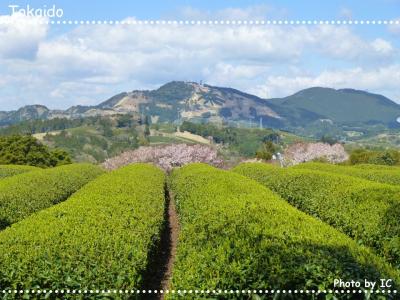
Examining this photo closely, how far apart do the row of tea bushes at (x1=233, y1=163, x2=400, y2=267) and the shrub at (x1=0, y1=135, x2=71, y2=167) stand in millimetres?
43437

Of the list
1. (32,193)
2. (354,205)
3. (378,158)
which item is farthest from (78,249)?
(378,158)

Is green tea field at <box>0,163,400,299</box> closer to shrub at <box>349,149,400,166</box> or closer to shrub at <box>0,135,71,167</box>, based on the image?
shrub at <box>349,149,400,166</box>

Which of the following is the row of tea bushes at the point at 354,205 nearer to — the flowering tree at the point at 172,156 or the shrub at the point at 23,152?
the flowering tree at the point at 172,156

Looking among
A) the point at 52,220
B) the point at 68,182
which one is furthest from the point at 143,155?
the point at 52,220

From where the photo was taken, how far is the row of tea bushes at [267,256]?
6230mm

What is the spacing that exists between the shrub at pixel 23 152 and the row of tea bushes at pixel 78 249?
48131mm

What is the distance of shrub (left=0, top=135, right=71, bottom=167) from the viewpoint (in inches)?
2264

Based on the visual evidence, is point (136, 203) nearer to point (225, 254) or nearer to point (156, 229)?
point (156, 229)

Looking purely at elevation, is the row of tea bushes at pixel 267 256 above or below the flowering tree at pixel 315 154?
above

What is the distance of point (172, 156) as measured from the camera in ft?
171

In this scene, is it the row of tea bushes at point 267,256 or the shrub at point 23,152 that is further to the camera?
the shrub at point 23,152

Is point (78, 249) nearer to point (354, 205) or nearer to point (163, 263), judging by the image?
point (163, 263)

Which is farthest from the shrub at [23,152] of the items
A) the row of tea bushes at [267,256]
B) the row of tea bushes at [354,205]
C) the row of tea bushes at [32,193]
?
the row of tea bushes at [267,256]

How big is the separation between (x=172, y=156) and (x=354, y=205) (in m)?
38.8
